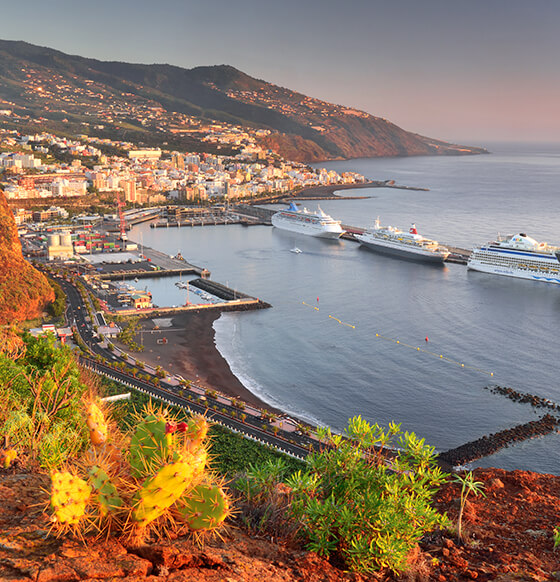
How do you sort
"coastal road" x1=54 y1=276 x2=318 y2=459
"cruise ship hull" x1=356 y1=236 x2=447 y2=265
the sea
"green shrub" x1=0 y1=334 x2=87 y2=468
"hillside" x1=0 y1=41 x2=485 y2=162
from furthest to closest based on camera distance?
1. "hillside" x1=0 y1=41 x2=485 y2=162
2. "cruise ship hull" x1=356 y1=236 x2=447 y2=265
3. the sea
4. "coastal road" x1=54 y1=276 x2=318 y2=459
5. "green shrub" x1=0 y1=334 x2=87 y2=468

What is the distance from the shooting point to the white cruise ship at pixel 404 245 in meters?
37.0

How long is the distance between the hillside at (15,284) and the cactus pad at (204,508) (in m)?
18.9

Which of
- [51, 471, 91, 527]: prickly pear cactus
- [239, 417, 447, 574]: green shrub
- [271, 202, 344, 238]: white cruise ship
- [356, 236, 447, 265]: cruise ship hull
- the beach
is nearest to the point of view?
[51, 471, 91, 527]: prickly pear cactus

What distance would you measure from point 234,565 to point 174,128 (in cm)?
13454

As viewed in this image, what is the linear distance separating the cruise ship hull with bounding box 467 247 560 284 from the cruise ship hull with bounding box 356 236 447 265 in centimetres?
233

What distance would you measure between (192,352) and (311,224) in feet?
92.0

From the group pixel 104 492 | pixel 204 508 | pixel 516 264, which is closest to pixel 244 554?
pixel 204 508

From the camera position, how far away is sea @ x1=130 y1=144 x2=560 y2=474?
1533 cm

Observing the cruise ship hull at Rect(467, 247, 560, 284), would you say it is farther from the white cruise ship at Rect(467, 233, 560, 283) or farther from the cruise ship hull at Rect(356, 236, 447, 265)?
the cruise ship hull at Rect(356, 236, 447, 265)

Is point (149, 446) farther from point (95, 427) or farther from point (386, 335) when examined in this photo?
point (386, 335)

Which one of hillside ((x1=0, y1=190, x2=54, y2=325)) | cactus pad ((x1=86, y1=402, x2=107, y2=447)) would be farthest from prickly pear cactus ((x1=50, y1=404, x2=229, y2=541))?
hillside ((x1=0, y1=190, x2=54, y2=325))

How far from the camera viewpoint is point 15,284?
70.1 feet

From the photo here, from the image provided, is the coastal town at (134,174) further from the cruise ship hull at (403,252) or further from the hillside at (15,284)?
the hillside at (15,284)

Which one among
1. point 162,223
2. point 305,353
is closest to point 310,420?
point 305,353
